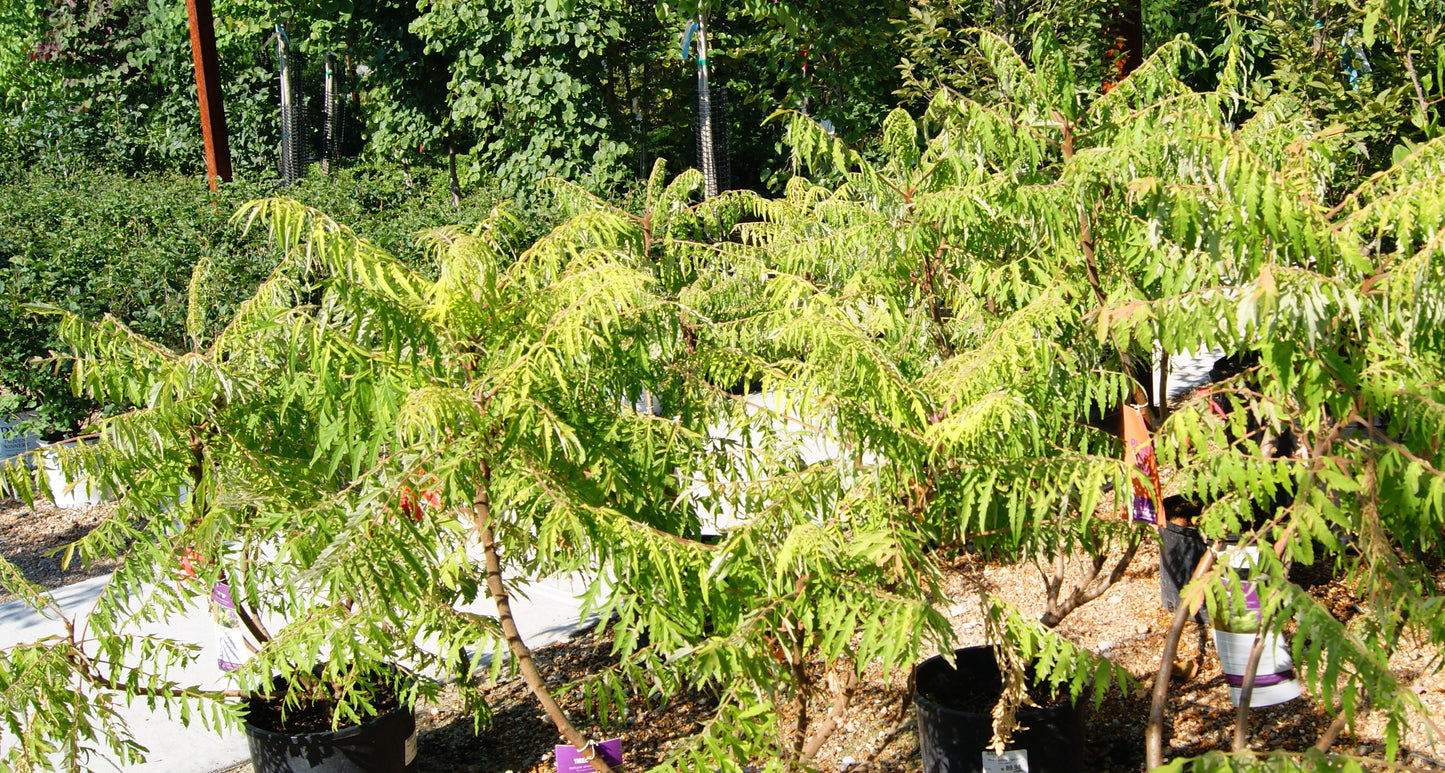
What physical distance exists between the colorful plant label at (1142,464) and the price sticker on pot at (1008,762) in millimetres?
707

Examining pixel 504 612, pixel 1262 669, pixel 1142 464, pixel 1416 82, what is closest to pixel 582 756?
pixel 504 612

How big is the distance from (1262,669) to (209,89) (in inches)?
350

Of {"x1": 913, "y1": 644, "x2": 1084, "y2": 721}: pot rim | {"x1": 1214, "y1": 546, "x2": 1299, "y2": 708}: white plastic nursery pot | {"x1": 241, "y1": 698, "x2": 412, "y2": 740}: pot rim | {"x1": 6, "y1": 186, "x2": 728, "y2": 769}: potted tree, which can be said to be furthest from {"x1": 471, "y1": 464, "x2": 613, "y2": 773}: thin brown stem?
{"x1": 1214, "y1": 546, "x2": 1299, "y2": 708}: white plastic nursery pot

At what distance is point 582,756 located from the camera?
2.89 m

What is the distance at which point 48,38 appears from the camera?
53.1ft

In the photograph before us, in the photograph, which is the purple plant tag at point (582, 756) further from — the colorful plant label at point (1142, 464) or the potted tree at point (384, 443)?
the colorful plant label at point (1142, 464)

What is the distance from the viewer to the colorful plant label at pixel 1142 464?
306cm

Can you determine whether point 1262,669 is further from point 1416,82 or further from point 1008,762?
point 1416,82

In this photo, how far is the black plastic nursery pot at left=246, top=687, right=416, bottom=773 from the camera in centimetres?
344

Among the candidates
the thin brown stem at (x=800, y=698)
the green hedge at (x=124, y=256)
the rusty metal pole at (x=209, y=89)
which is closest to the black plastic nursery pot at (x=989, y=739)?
the thin brown stem at (x=800, y=698)

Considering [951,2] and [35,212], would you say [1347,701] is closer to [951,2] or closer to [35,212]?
[951,2]

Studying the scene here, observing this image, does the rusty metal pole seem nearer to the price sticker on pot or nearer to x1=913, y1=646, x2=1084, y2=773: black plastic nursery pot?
x1=913, y1=646, x2=1084, y2=773: black plastic nursery pot

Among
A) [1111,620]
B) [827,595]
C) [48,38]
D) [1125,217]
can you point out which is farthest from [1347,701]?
[48,38]

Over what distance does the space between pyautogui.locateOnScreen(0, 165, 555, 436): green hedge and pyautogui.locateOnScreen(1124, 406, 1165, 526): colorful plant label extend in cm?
444
